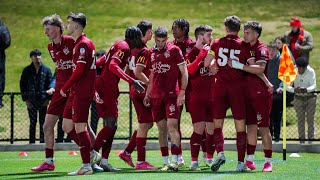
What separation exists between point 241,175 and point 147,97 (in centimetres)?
226

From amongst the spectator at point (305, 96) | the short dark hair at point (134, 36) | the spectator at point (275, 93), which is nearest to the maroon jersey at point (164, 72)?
the short dark hair at point (134, 36)

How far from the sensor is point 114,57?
1781 centimetres

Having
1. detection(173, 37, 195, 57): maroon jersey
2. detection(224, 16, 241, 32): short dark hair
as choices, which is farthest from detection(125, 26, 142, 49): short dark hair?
detection(224, 16, 241, 32): short dark hair

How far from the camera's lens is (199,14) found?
45562 mm

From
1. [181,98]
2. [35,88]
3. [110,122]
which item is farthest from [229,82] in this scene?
[35,88]

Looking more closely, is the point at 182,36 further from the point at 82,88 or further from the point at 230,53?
the point at 82,88

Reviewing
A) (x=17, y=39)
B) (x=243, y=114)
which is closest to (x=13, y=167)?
(x=243, y=114)

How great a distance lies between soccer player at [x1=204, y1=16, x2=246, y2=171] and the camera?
1761 cm

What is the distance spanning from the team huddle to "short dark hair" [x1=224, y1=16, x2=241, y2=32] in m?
0.02

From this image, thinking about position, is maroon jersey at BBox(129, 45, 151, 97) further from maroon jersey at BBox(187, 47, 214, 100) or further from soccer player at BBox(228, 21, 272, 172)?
soccer player at BBox(228, 21, 272, 172)

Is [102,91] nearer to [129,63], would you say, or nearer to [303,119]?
[129,63]

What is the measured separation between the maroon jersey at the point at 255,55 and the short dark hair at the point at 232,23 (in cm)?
31

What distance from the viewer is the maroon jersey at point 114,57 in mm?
17875

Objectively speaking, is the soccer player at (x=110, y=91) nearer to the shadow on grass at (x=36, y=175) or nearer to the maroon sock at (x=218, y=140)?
the shadow on grass at (x=36, y=175)
